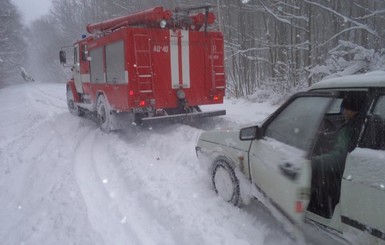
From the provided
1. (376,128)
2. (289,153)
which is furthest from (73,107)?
(376,128)

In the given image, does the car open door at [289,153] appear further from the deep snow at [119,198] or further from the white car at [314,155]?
the deep snow at [119,198]

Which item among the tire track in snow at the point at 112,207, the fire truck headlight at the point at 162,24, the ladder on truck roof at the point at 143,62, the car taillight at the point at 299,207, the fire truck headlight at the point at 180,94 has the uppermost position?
the fire truck headlight at the point at 162,24

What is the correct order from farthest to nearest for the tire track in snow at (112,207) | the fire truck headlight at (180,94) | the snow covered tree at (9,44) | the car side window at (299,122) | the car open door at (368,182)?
the snow covered tree at (9,44) → the fire truck headlight at (180,94) → the tire track in snow at (112,207) → the car side window at (299,122) → the car open door at (368,182)

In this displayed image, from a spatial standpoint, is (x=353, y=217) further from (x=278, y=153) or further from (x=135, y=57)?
(x=135, y=57)

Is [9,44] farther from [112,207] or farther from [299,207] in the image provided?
[299,207]

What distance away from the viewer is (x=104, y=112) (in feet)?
31.8

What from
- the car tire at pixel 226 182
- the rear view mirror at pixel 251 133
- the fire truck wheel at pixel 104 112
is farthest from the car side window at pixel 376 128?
the fire truck wheel at pixel 104 112

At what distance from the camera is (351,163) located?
2.66 meters

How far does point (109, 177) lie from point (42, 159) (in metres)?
2.15

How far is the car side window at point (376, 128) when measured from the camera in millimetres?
2639

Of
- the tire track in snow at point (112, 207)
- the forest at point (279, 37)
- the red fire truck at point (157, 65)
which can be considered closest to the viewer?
the tire track in snow at point (112, 207)

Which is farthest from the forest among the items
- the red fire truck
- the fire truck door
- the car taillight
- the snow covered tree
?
the car taillight

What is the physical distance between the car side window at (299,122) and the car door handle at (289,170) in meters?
0.23

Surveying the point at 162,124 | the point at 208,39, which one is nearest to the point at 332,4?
the point at 208,39
